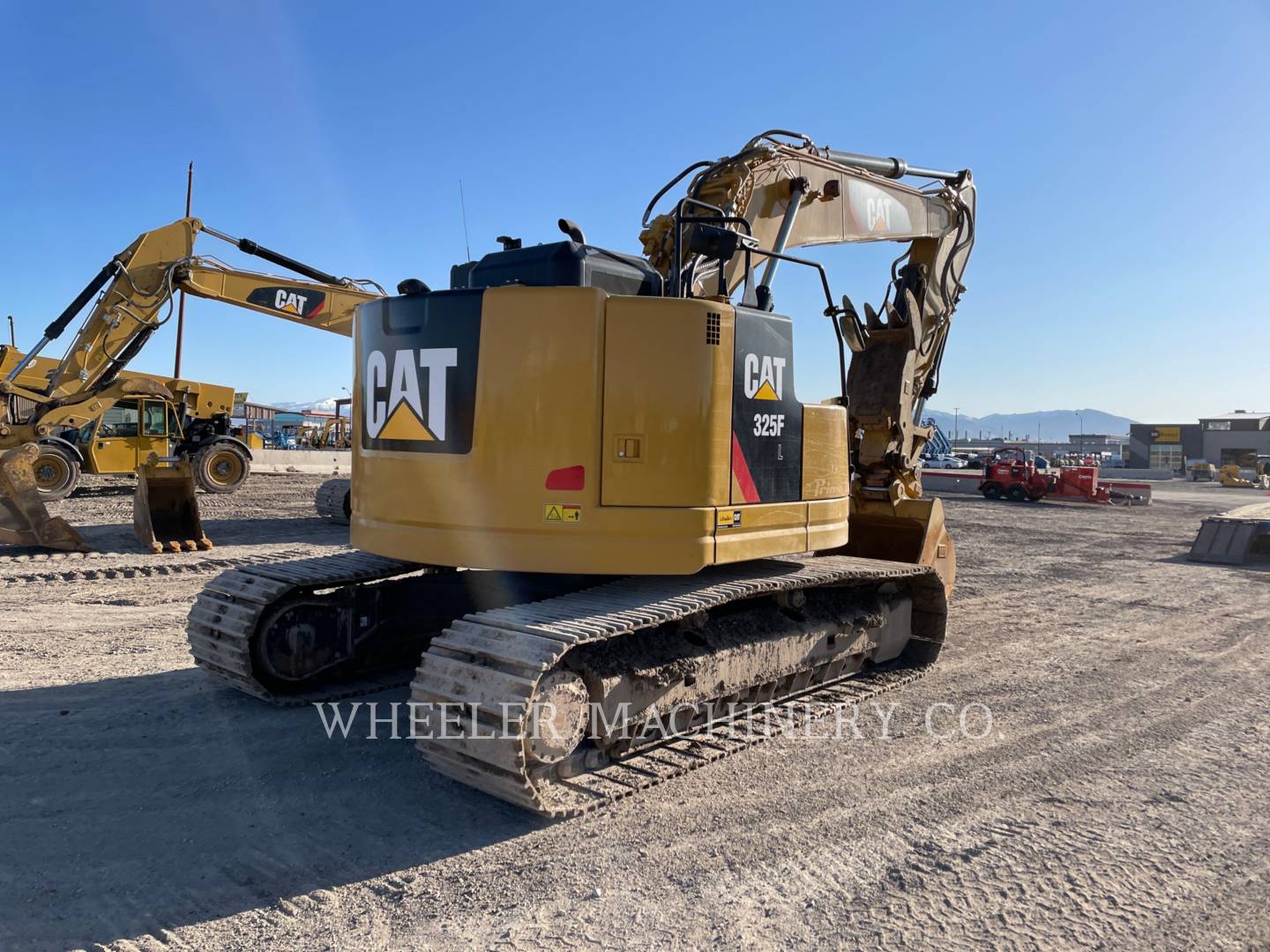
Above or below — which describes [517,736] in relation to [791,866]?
above

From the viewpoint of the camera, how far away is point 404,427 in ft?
16.0

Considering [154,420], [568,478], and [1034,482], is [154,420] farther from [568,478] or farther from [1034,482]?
[1034,482]

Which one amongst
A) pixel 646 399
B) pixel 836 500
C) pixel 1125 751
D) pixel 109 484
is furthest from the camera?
pixel 109 484

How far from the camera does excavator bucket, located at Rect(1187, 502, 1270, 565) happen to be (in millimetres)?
14271

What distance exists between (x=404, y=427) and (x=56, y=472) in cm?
1559

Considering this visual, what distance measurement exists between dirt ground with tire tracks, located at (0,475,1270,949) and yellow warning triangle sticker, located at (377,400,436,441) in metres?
1.79

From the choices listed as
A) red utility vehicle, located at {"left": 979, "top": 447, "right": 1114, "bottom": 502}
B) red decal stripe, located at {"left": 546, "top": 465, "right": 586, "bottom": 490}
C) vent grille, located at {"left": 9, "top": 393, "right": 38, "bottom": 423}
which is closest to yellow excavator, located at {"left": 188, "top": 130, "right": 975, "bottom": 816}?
red decal stripe, located at {"left": 546, "top": 465, "right": 586, "bottom": 490}

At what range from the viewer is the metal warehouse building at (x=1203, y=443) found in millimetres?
65312

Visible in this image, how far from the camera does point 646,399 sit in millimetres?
4590

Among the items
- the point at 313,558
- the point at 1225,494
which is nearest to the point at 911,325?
the point at 313,558

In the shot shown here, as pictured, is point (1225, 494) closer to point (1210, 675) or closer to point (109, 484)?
point (1210, 675)

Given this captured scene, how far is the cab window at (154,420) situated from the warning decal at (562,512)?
18.0 metres

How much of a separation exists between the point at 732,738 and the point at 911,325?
4.99 metres

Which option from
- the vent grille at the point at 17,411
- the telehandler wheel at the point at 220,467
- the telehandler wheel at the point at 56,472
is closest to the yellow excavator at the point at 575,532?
the telehandler wheel at the point at 56,472
